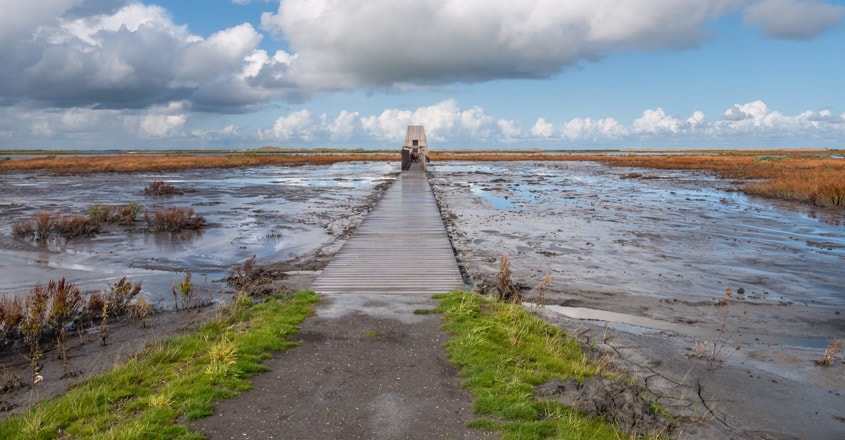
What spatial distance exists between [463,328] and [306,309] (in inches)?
93.4

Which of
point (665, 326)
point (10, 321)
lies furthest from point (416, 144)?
point (10, 321)

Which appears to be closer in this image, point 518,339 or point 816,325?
point 518,339

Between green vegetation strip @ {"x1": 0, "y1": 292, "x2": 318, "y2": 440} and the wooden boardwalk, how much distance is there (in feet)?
6.76

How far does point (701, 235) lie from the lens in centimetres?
1723

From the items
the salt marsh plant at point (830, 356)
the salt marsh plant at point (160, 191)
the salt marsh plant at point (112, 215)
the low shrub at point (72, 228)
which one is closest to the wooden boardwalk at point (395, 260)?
the salt marsh plant at point (830, 356)

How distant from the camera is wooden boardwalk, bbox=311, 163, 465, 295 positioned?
9.20 m

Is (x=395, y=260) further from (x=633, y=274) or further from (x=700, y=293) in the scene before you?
(x=700, y=293)

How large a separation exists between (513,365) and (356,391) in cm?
194

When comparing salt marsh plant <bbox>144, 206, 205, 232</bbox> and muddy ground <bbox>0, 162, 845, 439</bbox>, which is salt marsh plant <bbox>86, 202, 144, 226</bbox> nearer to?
salt marsh plant <bbox>144, 206, 205, 232</bbox>

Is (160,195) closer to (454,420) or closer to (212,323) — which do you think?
(212,323)

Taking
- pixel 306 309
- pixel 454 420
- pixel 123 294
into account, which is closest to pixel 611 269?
pixel 306 309

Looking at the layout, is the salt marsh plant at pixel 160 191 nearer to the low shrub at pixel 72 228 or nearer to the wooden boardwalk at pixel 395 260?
the low shrub at pixel 72 228

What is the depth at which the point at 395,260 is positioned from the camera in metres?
11.1

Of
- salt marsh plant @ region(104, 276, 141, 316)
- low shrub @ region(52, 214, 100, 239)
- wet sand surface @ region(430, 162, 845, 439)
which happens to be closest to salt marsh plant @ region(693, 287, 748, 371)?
wet sand surface @ region(430, 162, 845, 439)
